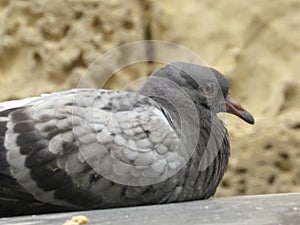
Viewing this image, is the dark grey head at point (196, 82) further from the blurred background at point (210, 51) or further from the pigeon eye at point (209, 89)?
the blurred background at point (210, 51)

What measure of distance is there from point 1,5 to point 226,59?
141 cm

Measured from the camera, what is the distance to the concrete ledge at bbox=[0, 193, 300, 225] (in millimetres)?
2426

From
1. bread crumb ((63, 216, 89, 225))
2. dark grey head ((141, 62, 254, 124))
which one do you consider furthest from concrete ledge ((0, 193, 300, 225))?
dark grey head ((141, 62, 254, 124))

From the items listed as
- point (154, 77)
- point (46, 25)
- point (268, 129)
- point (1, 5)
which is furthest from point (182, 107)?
point (1, 5)

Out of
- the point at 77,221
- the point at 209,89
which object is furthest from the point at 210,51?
the point at 77,221

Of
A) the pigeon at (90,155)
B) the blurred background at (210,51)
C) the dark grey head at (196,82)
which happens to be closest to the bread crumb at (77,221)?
the pigeon at (90,155)

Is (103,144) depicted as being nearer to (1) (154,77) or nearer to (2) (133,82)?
(1) (154,77)

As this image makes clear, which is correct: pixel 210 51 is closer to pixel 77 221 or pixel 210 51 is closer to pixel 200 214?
pixel 200 214

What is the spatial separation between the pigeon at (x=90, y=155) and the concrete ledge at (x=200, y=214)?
0.10 metres

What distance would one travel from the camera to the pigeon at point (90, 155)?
2.74 meters

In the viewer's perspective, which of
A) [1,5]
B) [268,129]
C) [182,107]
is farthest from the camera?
[1,5]

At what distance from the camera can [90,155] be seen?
2.74m

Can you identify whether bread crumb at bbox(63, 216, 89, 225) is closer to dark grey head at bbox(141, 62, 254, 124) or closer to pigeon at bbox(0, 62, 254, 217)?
pigeon at bbox(0, 62, 254, 217)

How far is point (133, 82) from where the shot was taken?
463cm
